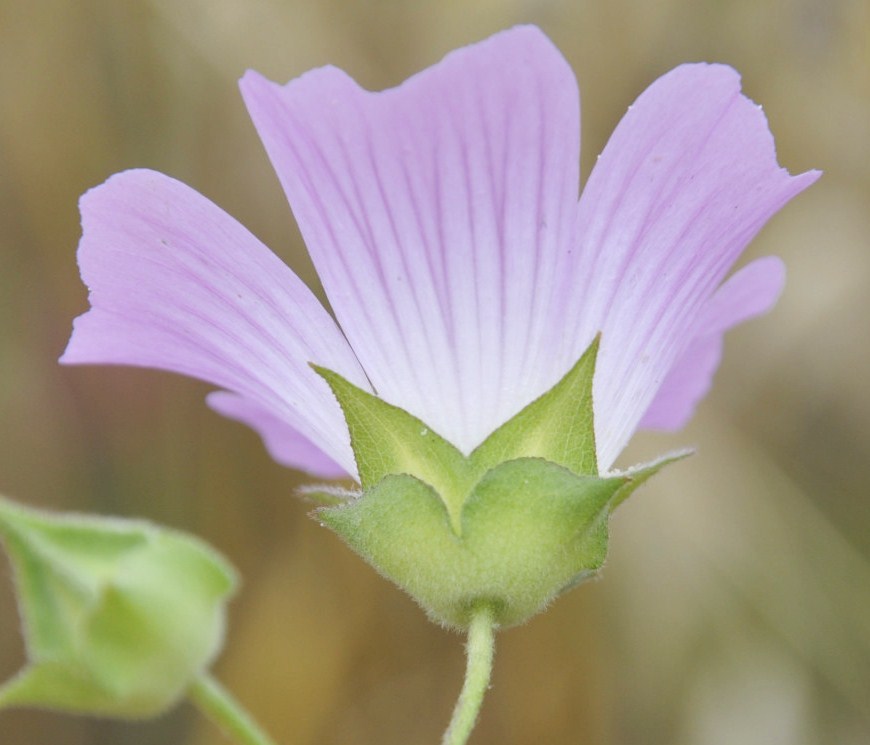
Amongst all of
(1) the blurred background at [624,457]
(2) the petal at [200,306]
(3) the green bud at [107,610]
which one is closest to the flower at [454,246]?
(2) the petal at [200,306]

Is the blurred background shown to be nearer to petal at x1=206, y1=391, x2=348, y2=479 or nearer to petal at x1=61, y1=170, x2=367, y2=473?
petal at x1=206, y1=391, x2=348, y2=479

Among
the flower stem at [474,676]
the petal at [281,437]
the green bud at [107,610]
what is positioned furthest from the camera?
the petal at [281,437]

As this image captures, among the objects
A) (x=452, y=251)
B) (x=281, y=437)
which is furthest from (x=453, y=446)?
(x=281, y=437)

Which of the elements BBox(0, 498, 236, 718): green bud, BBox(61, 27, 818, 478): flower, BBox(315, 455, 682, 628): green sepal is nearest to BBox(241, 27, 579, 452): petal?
BBox(61, 27, 818, 478): flower

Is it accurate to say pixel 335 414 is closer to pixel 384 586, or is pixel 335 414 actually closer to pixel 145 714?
pixel 145 714

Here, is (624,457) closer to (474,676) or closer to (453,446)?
(453,446)

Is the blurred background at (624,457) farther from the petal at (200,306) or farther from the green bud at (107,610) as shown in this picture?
the green bud at (107,610)
